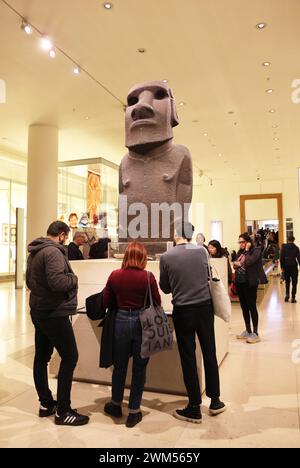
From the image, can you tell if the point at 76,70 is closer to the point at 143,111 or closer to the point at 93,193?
the point at 143,111

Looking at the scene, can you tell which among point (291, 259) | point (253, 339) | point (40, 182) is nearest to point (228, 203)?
point (291, 259)

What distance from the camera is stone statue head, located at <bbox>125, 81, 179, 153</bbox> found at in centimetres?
442

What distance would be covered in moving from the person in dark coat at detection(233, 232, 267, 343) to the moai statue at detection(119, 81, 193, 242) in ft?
4.51

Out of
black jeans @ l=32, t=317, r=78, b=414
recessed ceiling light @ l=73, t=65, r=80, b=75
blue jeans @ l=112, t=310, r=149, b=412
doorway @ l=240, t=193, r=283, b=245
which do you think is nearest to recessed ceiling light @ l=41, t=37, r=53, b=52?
recessed ceiling light @ l=73, t=65, r=80, b=75

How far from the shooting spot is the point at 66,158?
14.8m

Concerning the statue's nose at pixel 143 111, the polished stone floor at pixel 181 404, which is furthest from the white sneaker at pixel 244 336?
the statue's nose at pixel 143 111

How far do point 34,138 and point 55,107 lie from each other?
4.83 feet

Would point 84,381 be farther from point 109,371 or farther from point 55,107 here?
point 55,107

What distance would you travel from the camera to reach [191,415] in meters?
3.05

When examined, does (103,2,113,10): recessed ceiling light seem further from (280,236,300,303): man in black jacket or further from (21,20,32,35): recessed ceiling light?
(280,236,300,303): man in black jacket

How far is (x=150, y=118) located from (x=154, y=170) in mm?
576

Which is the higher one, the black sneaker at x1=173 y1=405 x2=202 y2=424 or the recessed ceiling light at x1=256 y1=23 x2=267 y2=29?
the recessed ceiling light at x1=256 y1=23 x2=267 y2=29

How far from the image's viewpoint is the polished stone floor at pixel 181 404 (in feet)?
9.02

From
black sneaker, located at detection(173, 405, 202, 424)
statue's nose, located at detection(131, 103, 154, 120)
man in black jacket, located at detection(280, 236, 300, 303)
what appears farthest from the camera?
man in black jacket, located at detection(280, 236, 300, 303)
